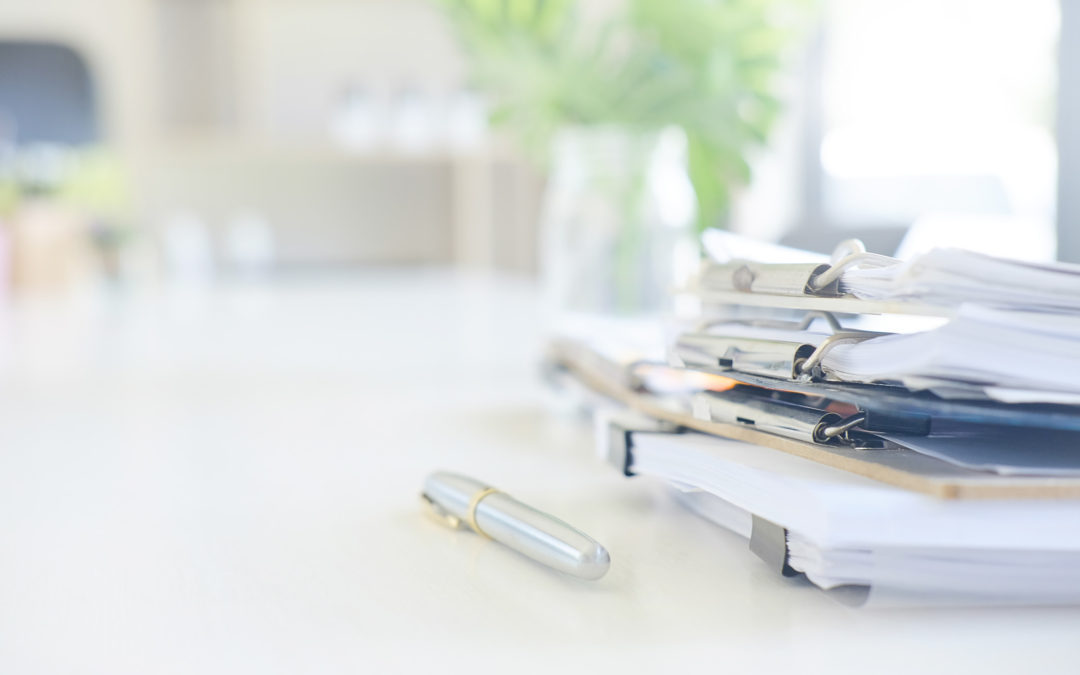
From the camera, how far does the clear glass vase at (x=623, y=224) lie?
850mm

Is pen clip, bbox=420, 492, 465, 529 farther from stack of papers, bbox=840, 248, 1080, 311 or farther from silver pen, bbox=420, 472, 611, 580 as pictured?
stack of papers, bbox=840, 248, 1080, 311

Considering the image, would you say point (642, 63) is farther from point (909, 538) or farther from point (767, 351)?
point (909, 538)

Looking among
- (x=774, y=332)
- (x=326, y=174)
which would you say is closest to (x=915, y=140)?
(x=774, y=332)

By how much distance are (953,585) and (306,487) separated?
0.34 metres

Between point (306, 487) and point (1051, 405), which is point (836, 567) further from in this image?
point (306, 487)

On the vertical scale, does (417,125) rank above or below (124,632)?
above

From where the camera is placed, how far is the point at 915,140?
1507 millimetres

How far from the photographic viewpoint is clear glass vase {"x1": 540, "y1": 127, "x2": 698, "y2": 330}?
85 centimetres

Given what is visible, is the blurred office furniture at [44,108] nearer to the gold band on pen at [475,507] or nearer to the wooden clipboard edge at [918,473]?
the gold band on pen at [475,507]

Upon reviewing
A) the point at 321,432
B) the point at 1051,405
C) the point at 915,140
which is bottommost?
the point at 321,432

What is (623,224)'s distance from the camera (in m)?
0.85

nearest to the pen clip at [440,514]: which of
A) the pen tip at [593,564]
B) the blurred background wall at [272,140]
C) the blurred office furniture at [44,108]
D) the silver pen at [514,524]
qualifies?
the silver pen at [514,524]

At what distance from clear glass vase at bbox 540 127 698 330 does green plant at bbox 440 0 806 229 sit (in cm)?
4

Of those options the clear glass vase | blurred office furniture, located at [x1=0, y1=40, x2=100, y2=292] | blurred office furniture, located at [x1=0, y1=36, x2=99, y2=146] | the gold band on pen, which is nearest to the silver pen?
the gold band on pen
